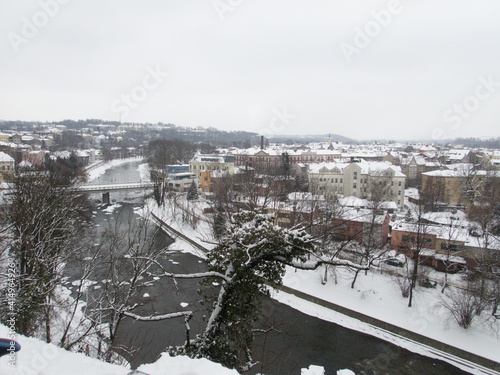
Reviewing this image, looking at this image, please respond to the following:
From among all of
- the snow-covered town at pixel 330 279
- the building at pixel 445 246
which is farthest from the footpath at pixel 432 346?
the building at pixel 445 246

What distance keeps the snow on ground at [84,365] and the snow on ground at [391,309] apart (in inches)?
171

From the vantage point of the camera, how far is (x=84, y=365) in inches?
85.4

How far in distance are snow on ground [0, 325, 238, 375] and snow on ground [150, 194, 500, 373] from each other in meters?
4.33

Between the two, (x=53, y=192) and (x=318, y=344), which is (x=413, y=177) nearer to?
(x=318, y=344)

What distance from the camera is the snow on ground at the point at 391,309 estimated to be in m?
7.30

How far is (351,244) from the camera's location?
11461 millimetres

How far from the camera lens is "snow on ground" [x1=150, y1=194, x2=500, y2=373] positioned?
24.0ft

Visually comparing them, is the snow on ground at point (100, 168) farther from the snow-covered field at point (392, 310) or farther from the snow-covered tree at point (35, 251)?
the snow-covered field at point (392, 310)

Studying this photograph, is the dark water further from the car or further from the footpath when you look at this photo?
the car

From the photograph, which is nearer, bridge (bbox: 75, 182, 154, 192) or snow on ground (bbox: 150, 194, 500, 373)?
snow on ground (bbox: 150, 194, 500, 373)

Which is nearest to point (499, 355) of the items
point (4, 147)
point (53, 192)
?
point (53, 192)

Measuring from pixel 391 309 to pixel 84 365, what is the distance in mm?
8178

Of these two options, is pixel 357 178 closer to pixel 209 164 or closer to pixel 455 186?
pixel 455 186

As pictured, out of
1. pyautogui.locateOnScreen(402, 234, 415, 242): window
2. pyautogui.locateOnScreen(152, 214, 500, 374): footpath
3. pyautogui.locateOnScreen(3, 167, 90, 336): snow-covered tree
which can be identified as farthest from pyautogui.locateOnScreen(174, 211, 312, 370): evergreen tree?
pyautogui.locateOnScreen(402, 234, 415, 242): window
